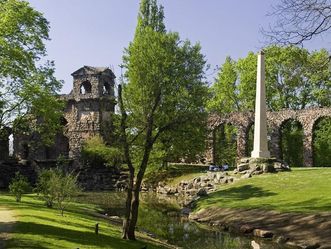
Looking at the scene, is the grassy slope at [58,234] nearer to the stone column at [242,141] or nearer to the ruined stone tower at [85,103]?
the stone column at [242,141]

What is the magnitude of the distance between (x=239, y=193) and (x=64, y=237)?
18249mm

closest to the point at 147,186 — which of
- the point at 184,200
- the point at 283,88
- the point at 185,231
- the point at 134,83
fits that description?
the point at 184,200

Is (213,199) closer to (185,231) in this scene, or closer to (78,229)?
(185,231)

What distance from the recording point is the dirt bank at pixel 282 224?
18.6 m

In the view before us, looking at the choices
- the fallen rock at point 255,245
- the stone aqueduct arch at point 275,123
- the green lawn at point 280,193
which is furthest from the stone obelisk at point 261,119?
the fallen rock at point 255,245

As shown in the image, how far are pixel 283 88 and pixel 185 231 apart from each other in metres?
→ 37.8

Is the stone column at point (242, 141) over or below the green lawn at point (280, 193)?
over

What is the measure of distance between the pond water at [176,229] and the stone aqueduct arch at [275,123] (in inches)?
613

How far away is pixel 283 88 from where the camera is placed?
184 ft

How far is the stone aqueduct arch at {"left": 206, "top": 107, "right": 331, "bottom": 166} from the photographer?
4825cm

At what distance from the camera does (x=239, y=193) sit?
100ft

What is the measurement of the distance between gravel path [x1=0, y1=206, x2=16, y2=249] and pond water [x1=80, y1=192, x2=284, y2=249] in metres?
6.49

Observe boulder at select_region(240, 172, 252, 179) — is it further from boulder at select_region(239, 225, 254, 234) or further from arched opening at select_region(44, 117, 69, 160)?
arched opening at select_region(44, 117, 69, 160)

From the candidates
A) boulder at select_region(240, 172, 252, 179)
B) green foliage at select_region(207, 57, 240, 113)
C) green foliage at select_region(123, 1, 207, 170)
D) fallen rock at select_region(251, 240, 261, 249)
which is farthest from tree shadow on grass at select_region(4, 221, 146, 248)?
green foliage at select_region(207, 57, 240, 113)
